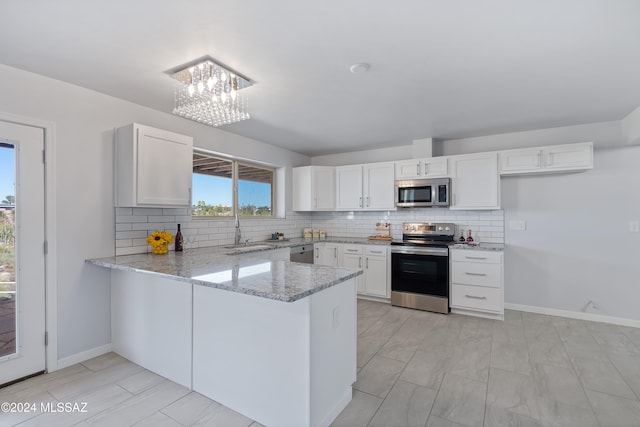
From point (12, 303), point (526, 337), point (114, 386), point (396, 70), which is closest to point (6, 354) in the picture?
point (12, 303)

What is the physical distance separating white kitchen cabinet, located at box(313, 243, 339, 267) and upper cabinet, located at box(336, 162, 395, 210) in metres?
0.68

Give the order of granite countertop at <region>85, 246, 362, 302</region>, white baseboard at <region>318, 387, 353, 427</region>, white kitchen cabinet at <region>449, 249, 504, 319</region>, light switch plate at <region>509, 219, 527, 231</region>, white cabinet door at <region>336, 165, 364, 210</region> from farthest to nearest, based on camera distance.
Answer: white cabinet door at <region>336, 165, 364, 210</region>, light switch plate at <region>509, 219, 527, 231</region>, white kitchen cabinet at <region>449, 249, 504, 319</region>, white baseboard at <region>318, 387, 353, 427</region>, granite countertop at <region>85, 246, 362, 302</region>

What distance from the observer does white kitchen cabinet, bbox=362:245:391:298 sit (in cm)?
434

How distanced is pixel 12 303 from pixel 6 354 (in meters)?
0.37

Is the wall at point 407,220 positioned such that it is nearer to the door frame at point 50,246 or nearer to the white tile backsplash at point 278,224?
the white tile backsplash at point 278,224

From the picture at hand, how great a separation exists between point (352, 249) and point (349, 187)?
1029 mm

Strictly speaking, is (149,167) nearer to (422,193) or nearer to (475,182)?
(422,193)

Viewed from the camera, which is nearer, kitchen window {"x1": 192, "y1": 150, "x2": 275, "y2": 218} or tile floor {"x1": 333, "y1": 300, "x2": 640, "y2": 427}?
tile floor {"x1": 333, "y1": 300, "x2": 640, "y2": 427}

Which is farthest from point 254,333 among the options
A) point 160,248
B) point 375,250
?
point 375,250

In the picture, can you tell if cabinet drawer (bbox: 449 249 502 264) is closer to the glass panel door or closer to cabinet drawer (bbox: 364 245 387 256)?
cabinet drawer (bbox: 364 245 387 256)

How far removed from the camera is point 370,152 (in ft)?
16.9

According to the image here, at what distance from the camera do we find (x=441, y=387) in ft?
7.32

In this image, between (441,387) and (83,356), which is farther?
(83,356)

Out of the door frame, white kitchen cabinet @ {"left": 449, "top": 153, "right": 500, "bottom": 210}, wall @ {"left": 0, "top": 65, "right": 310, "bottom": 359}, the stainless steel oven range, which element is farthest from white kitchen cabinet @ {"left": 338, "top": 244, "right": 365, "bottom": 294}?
the door frame
